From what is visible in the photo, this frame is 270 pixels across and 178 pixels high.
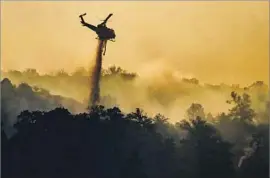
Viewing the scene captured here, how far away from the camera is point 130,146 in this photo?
32469 millimetres

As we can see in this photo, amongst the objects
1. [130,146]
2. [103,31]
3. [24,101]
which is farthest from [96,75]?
[130,146]

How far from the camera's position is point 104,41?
35375mm

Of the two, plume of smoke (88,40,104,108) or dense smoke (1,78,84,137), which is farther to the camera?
plume of smoke (88,40,104,108)

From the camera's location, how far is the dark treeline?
31.0 m

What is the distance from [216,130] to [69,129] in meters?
9.50

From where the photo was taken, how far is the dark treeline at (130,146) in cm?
3103

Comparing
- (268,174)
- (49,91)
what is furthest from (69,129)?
(268,174)

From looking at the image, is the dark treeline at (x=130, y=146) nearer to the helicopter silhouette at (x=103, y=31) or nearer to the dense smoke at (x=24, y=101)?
the dense smoke at (x=24, y=101)

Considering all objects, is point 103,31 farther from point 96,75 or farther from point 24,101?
point 24,101

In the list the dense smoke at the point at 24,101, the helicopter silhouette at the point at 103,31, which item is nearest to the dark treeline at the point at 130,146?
the dense smoke at the point at 24,101

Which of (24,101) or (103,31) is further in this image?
(103,31)

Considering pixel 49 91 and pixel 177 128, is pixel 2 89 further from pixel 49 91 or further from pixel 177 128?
pixel 177 128

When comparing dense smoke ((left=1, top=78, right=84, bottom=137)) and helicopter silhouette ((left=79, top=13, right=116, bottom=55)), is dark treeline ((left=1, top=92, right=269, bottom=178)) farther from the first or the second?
helicopter silhouette ((left=79, top=13, right=116, bottom=55))

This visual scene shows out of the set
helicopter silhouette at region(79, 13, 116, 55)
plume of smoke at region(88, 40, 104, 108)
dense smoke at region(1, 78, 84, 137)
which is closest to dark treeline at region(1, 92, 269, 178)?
dense smoke at region(1, 78, 84, 137)
